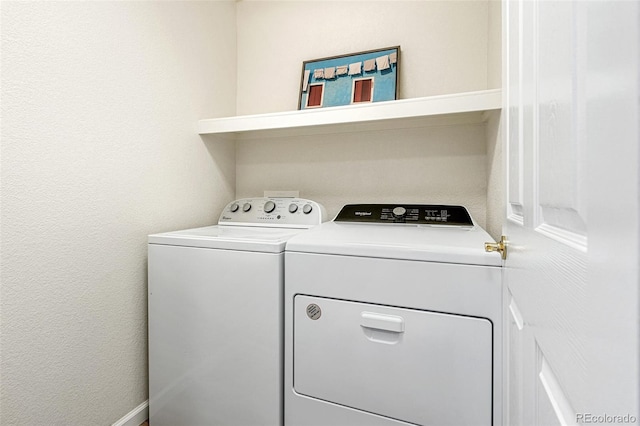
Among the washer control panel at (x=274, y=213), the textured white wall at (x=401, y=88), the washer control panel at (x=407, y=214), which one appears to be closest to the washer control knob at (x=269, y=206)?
the washer control panel at (x=274, y=213)

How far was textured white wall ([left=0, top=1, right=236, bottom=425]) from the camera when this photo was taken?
0.98 m

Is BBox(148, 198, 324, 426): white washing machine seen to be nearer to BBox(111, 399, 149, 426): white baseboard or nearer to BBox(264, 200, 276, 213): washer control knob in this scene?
BBox(111, 399, 149, 426): white baseboard

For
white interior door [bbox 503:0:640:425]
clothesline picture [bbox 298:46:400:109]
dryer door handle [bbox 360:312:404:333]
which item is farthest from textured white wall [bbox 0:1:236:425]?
white interior door [bbox 503:0:640:425]

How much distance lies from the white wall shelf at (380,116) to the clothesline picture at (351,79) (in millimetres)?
172

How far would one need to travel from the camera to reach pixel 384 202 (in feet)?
5.93

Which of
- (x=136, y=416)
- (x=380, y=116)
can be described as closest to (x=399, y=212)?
(x=380, y=116)

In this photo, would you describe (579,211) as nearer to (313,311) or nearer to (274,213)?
(313,311)

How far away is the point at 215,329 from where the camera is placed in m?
1.23

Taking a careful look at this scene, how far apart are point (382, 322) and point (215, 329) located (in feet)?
2.19

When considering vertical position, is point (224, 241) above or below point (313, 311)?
above

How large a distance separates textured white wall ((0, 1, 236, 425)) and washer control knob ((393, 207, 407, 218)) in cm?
111

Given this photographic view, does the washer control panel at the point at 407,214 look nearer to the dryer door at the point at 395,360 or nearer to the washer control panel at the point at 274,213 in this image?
the washer control panel at the point at 274,213

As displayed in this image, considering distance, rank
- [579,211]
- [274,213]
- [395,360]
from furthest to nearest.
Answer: [274,213], [395,360], [579,211]

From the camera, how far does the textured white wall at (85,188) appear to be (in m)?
0.98
